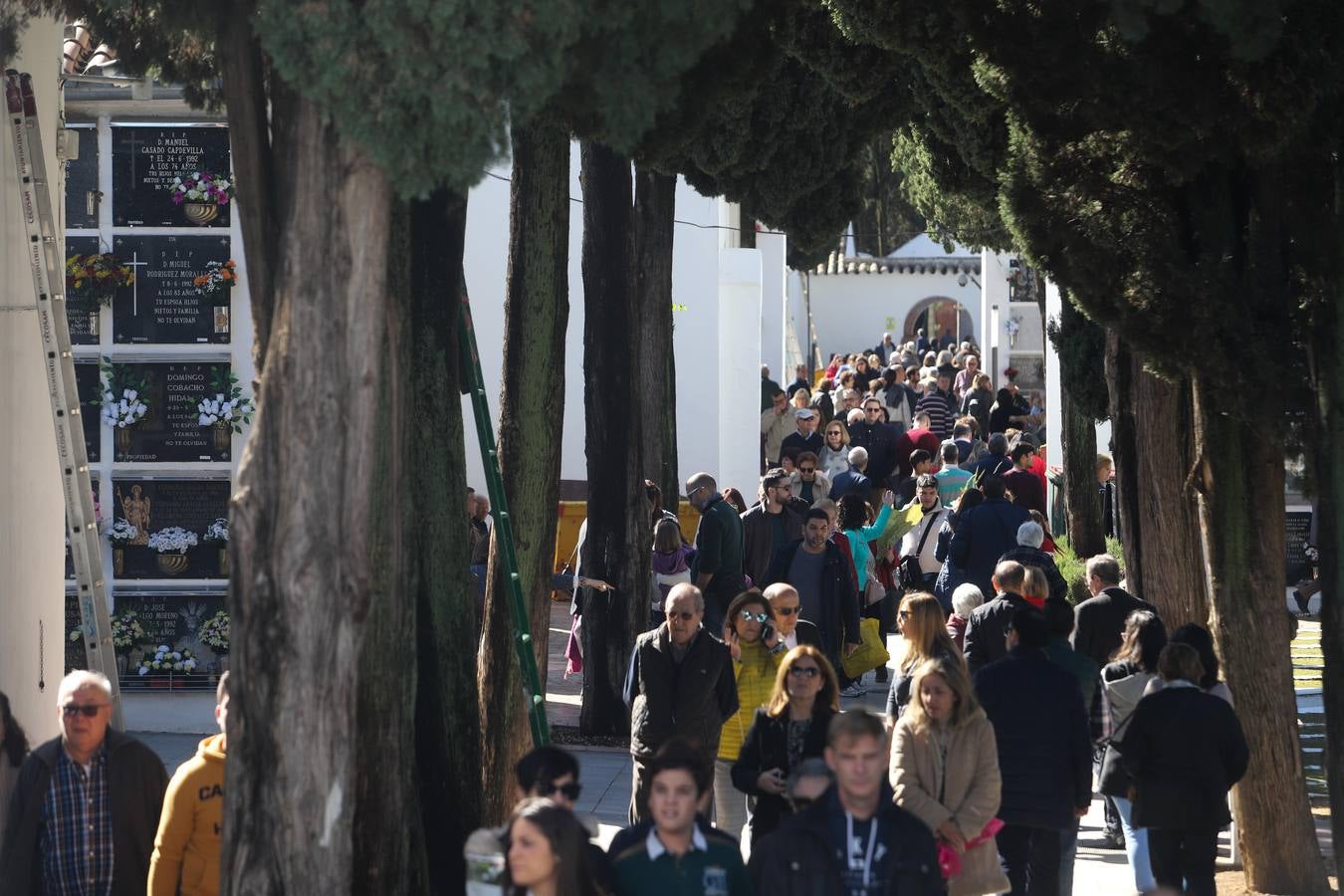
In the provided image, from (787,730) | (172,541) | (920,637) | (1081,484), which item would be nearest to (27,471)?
(172,541)

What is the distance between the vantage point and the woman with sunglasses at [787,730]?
7.29 metres

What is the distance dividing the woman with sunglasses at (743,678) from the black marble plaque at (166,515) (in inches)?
188

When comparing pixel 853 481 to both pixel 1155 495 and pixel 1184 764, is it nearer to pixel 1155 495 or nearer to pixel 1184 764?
pixel 1155 495

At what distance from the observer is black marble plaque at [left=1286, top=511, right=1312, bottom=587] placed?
16484 mm

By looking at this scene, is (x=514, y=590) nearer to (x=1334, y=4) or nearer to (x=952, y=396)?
(x=1334, y=4)

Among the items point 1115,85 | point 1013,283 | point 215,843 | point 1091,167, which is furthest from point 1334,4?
point 1013,283

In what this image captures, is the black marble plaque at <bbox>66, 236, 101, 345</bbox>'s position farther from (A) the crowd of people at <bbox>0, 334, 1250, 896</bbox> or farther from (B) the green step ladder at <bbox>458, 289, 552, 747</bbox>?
(A) the crowd of people at <bbox>0, 334, 1250, 896</bbox>

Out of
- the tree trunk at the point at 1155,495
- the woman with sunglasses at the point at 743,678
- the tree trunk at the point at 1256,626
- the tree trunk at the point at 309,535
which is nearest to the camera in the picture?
the tree trunk at the point at 309,535

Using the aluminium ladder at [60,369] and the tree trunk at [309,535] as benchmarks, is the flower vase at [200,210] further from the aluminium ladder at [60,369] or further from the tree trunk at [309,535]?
the tree trunk at [309,535]

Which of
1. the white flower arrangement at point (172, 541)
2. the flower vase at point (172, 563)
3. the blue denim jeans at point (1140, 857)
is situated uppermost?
the white flower arrangement at point (172, 541)

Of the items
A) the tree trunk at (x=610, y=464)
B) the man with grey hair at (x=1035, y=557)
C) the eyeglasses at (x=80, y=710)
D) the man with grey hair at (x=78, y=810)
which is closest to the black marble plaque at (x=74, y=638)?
the tree trunk at (x=610, y=464)

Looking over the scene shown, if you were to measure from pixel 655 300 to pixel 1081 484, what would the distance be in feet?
18.3

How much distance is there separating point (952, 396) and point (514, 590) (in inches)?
838

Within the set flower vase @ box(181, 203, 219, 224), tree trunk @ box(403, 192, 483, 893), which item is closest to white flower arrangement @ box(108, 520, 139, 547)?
flower vase @ box(181, 203, 219, 224)
